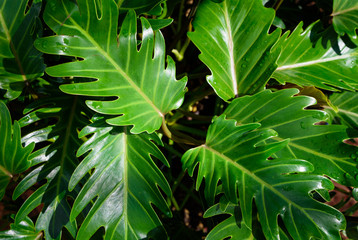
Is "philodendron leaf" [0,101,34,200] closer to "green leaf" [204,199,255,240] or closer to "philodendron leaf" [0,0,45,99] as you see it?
"philodendron leaf" [0,0,45,99]

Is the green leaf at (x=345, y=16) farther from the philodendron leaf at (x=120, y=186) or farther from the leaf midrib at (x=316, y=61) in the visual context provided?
the philodendron leaf at (x=120, y=186)

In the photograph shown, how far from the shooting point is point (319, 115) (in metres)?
0.89

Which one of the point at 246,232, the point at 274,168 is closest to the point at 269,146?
the point at 274,168

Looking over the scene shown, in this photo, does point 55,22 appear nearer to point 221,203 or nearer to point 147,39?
point 147,39

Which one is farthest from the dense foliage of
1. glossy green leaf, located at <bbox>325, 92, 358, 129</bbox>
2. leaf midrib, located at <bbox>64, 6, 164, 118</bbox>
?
glossy green leaf, located at <bbox>325, 92, 358, 129</bbox>

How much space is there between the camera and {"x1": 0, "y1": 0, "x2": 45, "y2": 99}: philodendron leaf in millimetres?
916

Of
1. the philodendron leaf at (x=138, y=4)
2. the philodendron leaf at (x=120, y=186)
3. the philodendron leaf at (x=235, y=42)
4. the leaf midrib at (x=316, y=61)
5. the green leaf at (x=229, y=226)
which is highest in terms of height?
the philodendron leaf at (x=138, y=4)

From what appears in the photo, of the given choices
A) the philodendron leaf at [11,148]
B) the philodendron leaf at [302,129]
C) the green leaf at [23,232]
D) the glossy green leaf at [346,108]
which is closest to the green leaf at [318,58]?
the glossy green leaf at [346,108]

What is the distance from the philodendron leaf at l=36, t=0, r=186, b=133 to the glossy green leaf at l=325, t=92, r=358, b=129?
0.68m

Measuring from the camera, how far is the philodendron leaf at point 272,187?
78 cm

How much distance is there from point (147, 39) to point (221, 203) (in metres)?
0.50

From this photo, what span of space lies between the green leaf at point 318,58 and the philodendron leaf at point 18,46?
0.82m

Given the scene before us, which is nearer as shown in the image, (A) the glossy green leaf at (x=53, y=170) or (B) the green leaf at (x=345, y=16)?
(A) the glossy green leaf at (x=53, y=170)

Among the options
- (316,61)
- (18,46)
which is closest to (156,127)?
(18,46)
